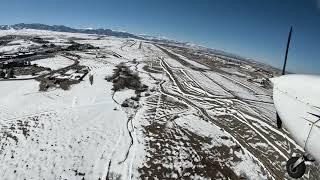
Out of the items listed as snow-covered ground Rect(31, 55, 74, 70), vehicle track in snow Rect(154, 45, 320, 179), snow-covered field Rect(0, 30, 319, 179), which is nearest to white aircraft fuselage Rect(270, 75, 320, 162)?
snow-covered field Rect(0, 30, 319, 179)

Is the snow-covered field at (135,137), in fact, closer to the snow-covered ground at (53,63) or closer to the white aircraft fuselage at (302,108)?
the white aircraft fuselage at (302,108)

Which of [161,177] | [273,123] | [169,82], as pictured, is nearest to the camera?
[161,177]

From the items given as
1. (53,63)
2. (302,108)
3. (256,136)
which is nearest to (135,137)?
(256,136)

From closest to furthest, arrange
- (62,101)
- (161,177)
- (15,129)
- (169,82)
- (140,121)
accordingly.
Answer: (161,177)
(15,129)
(140,121)
(62,101)
(169,82)

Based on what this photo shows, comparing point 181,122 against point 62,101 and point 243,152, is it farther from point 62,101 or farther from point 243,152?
point 62,101

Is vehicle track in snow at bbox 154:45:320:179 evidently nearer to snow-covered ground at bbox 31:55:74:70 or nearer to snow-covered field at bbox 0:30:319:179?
snow-covered field at bbox 0:30:319:179

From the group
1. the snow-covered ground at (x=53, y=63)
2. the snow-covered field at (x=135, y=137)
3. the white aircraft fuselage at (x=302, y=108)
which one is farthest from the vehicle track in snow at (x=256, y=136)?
the snow-covered ground at (x=53, y=63)

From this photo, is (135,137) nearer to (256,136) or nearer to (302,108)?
(256,136)

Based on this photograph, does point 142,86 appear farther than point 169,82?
No

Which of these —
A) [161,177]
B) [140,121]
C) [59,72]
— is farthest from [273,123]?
[59,72]
